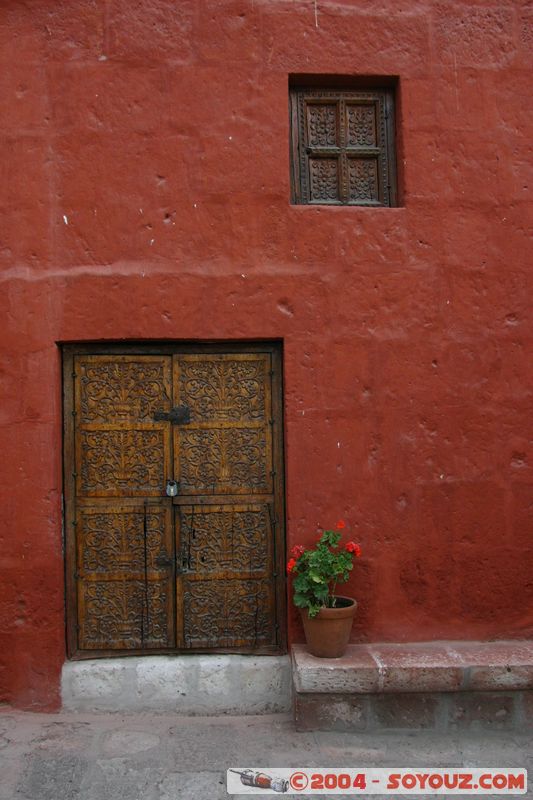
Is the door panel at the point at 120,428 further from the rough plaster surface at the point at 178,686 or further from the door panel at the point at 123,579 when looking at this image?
the rough plaster surface at the point at 178,686

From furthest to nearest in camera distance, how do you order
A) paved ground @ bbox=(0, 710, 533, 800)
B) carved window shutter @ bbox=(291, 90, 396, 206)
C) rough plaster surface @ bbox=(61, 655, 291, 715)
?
carved window shutter @ bbox=(291, 90, 396, 206)
rough plaster surface @ bbox=(61, 655, 291, 715)
paved ground @ bbox=(0, 710, 533, 800)

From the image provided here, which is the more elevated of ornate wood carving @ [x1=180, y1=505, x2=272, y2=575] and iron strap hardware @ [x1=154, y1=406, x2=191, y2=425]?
iron strap hardware @ [x1=154, y1=406, x2=191, y2=425]

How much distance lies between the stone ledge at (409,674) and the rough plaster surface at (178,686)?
0.32 metres

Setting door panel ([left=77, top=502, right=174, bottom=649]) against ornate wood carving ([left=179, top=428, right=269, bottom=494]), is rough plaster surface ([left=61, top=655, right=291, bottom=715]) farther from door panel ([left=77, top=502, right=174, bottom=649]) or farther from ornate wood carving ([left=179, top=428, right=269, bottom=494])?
ornate wood carving ([left=179, top=428, right=269, bottom=494])

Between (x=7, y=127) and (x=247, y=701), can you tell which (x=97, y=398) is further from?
(x=247, y=701)

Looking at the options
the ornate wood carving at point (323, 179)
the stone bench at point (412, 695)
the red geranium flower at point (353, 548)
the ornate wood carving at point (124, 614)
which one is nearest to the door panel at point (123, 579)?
the ornate wood carving at point (124, 614)

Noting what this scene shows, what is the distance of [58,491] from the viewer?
3.93 m

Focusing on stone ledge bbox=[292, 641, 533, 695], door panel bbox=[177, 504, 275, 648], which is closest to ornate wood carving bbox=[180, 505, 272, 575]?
door panel bbox=[177, 504, 275, 648]

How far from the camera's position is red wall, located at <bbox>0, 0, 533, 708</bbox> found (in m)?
3.93

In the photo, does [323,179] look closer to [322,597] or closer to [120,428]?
[120,428]

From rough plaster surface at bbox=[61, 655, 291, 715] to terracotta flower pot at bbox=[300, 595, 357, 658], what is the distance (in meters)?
0.33

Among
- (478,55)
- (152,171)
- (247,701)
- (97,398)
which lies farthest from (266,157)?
(247,701)

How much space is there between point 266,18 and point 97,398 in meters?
2.33

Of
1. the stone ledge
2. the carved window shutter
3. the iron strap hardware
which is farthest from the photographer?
the carved window shutter
